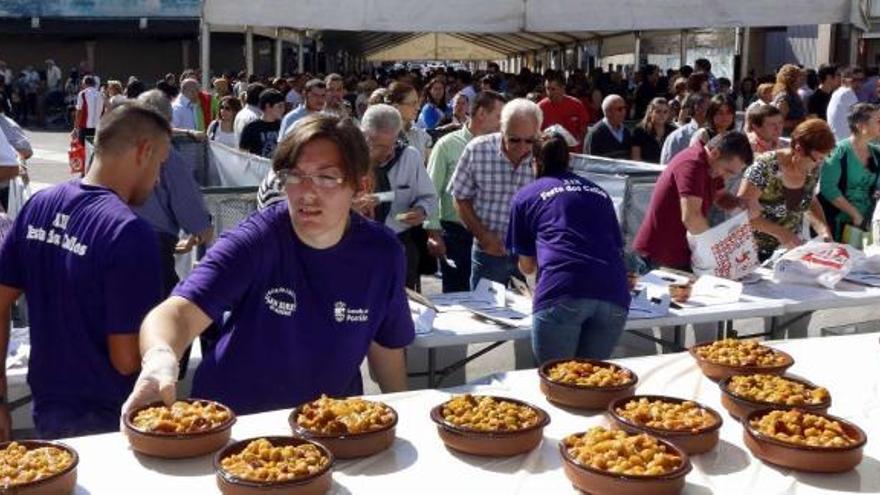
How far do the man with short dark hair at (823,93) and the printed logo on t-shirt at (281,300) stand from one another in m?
10.1

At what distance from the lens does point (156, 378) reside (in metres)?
2.30

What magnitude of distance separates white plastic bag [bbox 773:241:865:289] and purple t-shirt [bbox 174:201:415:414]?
8.86 feet

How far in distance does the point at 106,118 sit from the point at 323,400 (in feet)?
3.40

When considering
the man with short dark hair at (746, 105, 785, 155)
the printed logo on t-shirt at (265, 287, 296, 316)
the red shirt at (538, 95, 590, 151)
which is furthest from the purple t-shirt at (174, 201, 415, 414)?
the red shirt at (538, 95, 590, 151)

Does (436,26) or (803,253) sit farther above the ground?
(436,26)

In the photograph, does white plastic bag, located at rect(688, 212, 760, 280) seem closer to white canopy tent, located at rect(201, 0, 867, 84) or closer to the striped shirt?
the striped shirt

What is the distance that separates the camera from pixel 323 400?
8.20 ft

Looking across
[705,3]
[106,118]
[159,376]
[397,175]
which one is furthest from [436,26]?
[159,376]

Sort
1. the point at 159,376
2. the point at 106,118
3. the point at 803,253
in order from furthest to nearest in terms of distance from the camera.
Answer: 1. the point at 803,253
2. the point at 106,118
3. the point at 159,376

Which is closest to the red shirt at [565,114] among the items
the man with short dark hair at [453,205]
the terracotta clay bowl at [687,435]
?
the man with short dark hair at [453,205]

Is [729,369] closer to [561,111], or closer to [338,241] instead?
[338,241]

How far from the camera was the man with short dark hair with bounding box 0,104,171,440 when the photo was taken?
256 cm

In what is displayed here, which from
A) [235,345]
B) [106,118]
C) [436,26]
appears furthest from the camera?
[436,26]

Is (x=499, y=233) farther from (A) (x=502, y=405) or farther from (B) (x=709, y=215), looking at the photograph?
(A) (x=502, y=405)
